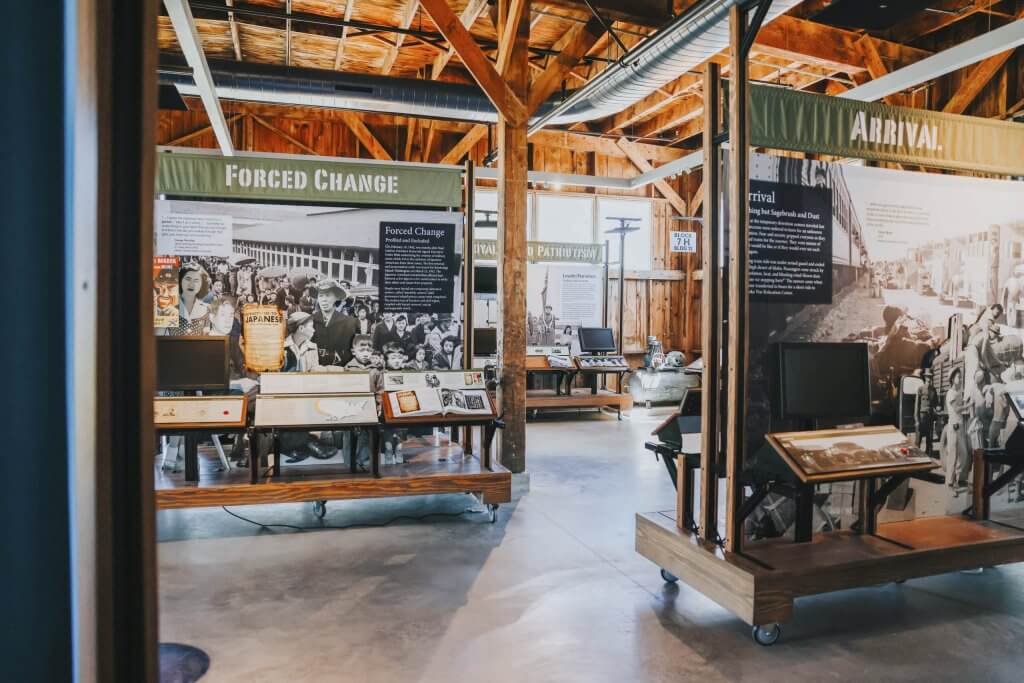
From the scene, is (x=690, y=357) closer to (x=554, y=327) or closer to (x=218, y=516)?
(x=554, y=327)

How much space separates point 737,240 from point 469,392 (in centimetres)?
268

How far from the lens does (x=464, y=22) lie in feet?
25.6

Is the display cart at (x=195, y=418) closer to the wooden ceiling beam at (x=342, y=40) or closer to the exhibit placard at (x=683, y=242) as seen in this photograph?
the wooden ceiling beam at (x=342, y=40)

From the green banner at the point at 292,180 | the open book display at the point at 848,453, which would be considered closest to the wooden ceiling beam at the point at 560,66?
the green banner at the point at 292,180

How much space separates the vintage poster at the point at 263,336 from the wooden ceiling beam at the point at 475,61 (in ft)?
8.38

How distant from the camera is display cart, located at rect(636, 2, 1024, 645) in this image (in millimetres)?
3428

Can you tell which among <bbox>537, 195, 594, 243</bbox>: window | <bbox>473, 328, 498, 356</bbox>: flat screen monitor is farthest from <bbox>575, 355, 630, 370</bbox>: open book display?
<bbox>537, 195, 594, 243</bbox>: window

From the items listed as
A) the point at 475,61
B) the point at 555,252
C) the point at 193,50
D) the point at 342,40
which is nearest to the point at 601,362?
the point at 555,252

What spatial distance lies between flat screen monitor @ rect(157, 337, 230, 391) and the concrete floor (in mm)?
1042

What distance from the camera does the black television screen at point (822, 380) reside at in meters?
3.78

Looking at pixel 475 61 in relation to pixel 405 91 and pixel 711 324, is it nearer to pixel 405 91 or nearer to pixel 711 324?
pixel 405 91

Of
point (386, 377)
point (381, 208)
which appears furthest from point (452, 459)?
point (381, 208)

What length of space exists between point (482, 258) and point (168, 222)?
23.2 ft

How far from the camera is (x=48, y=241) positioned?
0.75 metres
